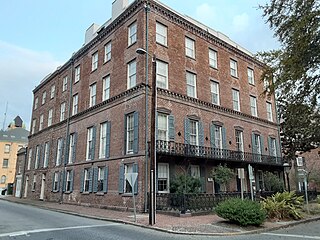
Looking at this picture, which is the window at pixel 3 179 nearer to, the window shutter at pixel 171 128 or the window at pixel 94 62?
the window at pixel 94 62

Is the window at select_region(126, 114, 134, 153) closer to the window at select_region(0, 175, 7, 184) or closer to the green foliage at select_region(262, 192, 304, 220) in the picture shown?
the green foliage at select_region(262, 192, 304, 220)

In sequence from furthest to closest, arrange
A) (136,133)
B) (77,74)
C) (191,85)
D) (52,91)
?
(52,91), (77,74), (191,85), (136,133)


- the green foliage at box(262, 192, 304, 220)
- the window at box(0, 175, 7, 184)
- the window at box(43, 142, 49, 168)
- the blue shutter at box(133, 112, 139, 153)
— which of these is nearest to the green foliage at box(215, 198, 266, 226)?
the green foliage at box(262, 192, 304, 220)

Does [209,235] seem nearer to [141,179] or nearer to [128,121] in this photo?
[141,179]

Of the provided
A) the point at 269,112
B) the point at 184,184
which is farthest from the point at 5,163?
the point at 184,184

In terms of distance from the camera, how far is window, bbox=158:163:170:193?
17781mm

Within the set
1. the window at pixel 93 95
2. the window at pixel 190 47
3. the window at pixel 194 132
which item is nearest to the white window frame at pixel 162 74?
the window at pixel 190 47

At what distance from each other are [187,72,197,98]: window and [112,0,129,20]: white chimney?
294 inches

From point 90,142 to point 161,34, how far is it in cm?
1013

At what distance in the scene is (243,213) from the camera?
11617 millimetres

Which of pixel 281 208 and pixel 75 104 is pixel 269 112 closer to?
pixel 281 208

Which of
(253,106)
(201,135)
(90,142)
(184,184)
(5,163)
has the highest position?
(253,106)

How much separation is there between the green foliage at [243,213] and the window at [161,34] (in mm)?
12810

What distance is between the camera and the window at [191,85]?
21.8 m
